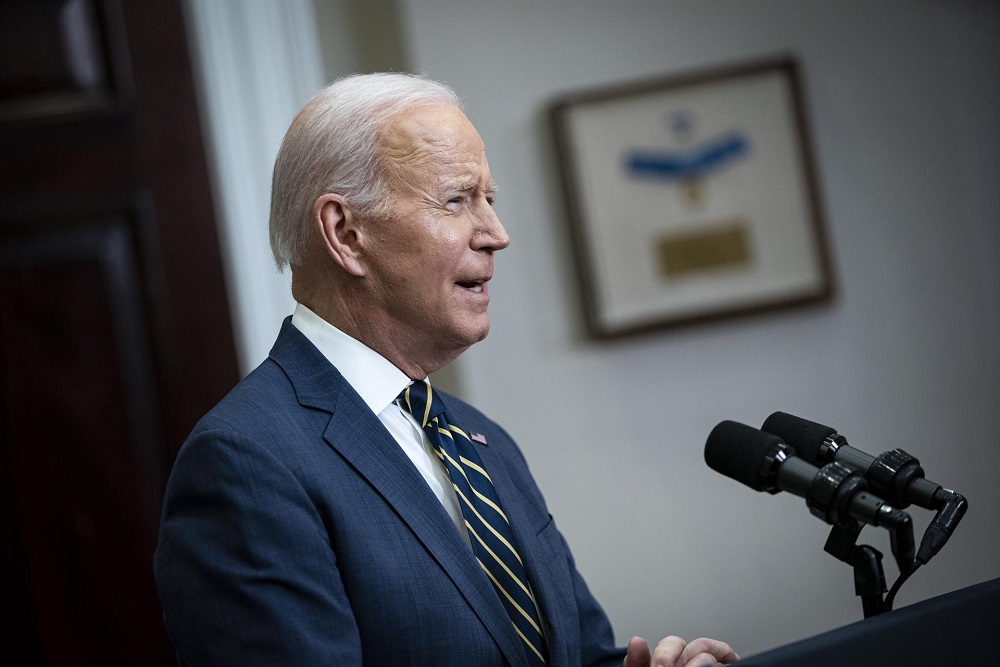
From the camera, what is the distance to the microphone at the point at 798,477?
975mm

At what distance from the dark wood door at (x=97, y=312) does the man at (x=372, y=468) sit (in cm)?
87

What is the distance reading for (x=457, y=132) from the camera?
140 cm

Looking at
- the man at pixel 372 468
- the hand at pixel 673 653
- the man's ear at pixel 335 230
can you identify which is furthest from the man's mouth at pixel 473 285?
the hand at pixel 673 653

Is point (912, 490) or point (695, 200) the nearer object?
point (912, 490)

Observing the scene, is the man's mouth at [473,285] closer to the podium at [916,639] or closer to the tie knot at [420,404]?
the tie knot at [420,404]

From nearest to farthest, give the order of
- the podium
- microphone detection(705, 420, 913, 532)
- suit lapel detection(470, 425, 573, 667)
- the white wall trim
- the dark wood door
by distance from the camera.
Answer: the podium, microphone detection(705, 420, 913, 532), suit lapel detection(470, 425, 573, 667), the dark wood door, the white wall trim

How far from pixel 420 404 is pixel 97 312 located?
3.66 feet

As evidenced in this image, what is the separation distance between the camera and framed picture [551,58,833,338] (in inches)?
96.5

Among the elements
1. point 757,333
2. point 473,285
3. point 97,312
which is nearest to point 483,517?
point 473,285

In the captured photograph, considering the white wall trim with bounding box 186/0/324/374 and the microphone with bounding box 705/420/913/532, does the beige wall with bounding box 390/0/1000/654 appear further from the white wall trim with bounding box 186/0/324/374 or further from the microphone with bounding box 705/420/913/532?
the microphone with bounding box 705/420/913/532

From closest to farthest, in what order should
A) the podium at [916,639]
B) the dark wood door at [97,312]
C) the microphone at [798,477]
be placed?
the podium at [916,639], the microphone at [798,477], the dark wood door at [97,312]

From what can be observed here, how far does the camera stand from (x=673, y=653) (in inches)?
49.6

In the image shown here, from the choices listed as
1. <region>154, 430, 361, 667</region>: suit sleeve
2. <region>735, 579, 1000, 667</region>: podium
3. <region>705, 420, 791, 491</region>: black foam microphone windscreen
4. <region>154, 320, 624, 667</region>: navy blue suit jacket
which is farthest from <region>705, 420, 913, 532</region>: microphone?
<region>154, 430, 361, 667</region>: suit sleeve

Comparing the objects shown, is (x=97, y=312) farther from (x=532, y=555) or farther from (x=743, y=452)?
(x=743, y=452)
